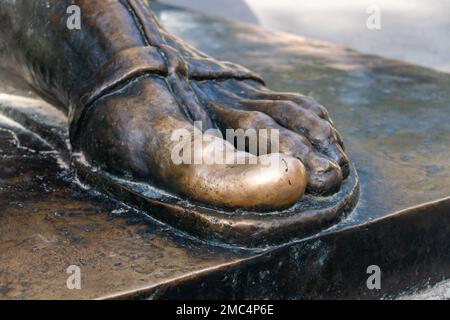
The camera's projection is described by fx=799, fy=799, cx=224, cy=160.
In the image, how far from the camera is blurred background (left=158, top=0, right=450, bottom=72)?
19.4 ft

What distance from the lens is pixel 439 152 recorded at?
254 centimetres

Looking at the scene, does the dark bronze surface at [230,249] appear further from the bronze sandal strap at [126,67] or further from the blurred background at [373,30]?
the blurred background at [373,30]

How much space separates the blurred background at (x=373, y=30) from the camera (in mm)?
5910

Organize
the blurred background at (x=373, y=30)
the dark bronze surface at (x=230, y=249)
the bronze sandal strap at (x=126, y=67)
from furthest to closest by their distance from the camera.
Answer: the blurred background at (x=373, y=30) → the bronze sandal strap at (x=126, y=67) → the dark bronze surface at (x=230, y=249)

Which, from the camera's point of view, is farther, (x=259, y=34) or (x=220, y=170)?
(x=259, y=34)

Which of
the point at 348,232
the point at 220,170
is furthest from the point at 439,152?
the point at 220,170

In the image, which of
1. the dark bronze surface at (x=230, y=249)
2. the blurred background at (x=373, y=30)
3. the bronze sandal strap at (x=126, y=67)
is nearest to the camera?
the dark bronze surface at (x=230, y=249)

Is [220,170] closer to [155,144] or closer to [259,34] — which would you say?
[155,144]

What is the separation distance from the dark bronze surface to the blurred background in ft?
10.2

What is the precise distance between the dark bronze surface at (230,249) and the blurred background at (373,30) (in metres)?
3.10

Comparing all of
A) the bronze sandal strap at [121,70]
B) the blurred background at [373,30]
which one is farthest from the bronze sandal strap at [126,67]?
the blurred background at [373,30]

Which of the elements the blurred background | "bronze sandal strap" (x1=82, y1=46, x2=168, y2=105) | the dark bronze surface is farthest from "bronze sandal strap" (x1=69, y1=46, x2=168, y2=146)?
the blurred background
